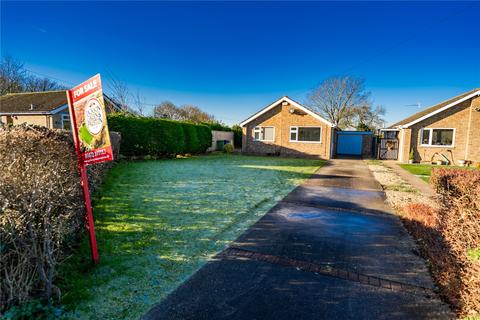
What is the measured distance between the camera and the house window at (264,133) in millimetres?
23297

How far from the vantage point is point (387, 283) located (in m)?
3.06

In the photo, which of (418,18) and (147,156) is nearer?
(418,18)

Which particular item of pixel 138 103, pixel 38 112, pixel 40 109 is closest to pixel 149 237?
pixel 38 112

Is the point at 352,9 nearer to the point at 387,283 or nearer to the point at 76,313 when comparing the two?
the point at 387,283

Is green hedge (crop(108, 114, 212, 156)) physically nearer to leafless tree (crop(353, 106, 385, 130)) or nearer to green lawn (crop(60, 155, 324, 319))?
green lawn (crop(60, 155, 324, 319))

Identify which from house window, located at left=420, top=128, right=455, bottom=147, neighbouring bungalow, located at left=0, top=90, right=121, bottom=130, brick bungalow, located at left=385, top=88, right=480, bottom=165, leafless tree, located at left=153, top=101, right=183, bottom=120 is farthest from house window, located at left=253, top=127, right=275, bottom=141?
leafless tree, located at left=153, top=101, right=183, bottom=120

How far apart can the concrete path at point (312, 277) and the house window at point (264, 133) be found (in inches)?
720

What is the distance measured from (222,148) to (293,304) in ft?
76.7

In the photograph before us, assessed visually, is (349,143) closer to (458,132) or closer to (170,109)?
(458,132)

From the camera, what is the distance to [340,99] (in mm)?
37812

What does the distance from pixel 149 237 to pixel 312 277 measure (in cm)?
274

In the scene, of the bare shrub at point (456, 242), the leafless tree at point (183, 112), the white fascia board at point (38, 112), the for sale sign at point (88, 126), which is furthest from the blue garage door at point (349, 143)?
the white fascia board at point (38, 112)

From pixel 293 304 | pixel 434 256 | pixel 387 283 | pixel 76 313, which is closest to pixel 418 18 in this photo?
pixel 434 256

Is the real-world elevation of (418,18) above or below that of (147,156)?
above
